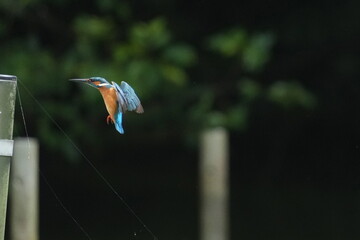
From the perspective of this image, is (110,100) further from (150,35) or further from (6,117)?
(150,35)

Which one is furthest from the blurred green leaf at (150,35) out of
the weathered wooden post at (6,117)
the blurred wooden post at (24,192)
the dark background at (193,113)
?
the weathered wooden post at (6,117)

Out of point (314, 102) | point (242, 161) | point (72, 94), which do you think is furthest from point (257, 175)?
point (72, 94)

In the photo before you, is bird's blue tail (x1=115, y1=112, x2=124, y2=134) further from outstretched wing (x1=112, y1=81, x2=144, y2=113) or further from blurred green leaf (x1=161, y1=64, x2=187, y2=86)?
blurred green leaf (x1=161, y1=64, x2=187, y2=86)

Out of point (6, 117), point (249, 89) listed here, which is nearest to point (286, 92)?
point (249, 89)

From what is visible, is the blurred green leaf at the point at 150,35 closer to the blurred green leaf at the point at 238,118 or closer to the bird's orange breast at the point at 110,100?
the blurred green leaf at the point at 238,118

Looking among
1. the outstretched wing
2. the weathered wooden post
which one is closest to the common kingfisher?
the outstretched wing
